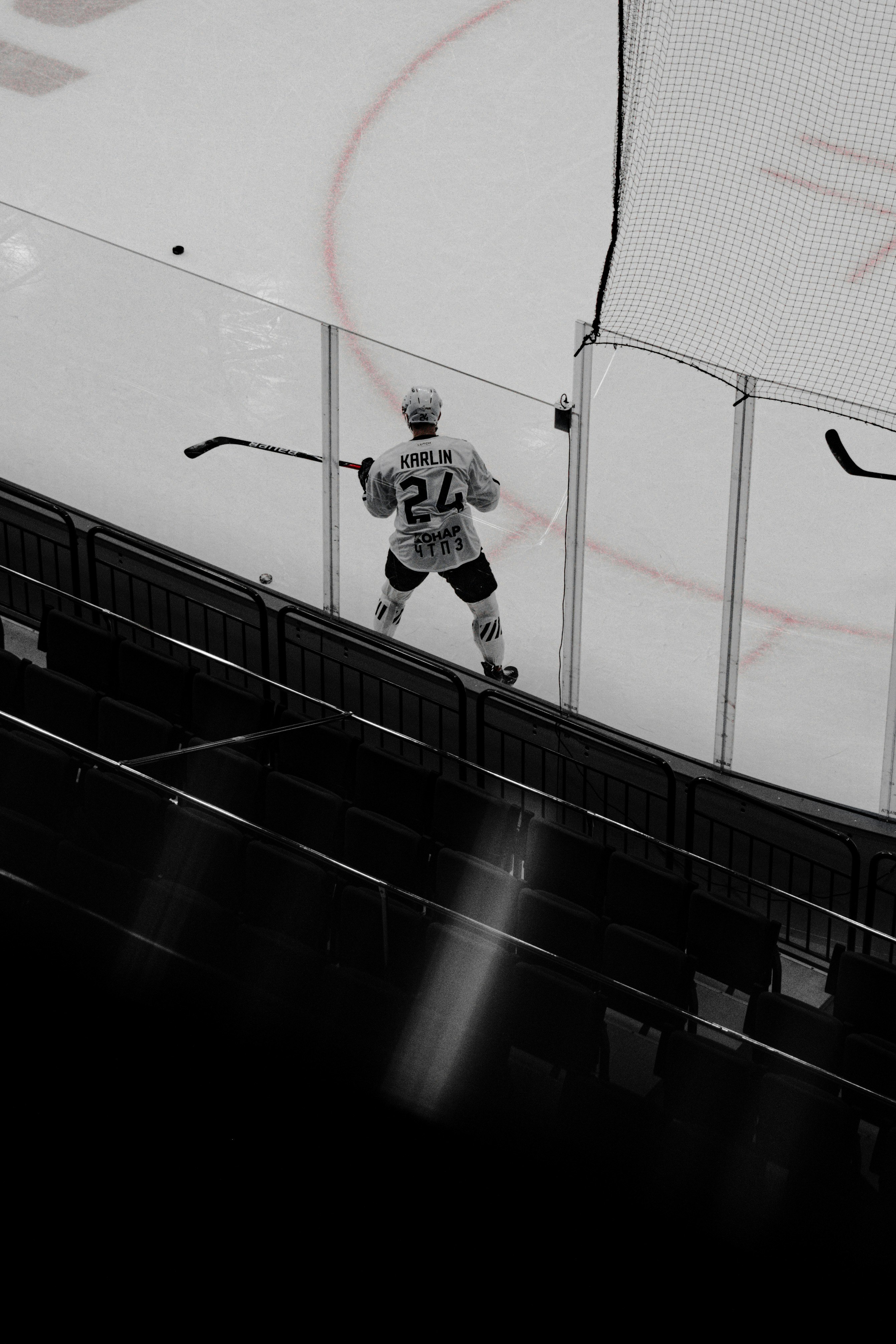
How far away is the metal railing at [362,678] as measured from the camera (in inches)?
340

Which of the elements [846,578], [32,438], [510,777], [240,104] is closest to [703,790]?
[510,777]

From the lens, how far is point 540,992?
6199mm

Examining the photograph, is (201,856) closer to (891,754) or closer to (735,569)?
(735,569)

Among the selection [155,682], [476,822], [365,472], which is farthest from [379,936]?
[365,472]

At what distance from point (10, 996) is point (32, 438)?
5.07m

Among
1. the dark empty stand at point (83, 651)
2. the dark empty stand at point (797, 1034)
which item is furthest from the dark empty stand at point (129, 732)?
the dark empty stand at point (797, 1034)

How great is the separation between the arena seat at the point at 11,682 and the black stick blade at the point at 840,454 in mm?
3590

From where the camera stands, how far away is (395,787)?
7.64m

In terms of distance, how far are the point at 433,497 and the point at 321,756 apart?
5.86 feet

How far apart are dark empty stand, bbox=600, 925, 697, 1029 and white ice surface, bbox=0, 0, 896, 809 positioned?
234 centimetres

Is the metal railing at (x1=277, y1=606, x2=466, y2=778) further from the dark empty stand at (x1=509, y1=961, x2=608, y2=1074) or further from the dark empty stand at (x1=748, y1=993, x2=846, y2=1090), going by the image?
the dark empty stand at (x1=748, y1=993, x2=846, y2=1090)

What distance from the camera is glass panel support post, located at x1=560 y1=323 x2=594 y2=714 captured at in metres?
8.34

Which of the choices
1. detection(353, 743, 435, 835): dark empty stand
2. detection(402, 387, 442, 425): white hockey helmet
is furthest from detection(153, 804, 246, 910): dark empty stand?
detection(402, 387, 442, 425): white hockey helmet

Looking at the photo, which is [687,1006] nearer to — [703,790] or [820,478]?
[703,790]
